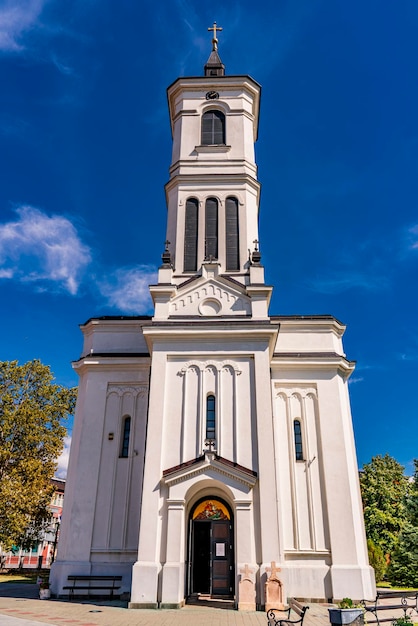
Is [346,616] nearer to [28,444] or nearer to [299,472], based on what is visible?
[299,472]

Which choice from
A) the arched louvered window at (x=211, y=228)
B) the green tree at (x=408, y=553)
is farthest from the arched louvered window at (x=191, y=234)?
the green tree at (x=408, y=553)

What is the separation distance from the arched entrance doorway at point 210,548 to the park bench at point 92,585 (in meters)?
3.13

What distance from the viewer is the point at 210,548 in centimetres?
1866

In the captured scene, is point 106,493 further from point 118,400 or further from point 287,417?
point 287,417

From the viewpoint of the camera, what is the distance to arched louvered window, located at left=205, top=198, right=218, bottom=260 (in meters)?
24.5

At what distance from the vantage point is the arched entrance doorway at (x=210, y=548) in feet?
59.5

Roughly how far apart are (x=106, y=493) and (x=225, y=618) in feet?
27.5

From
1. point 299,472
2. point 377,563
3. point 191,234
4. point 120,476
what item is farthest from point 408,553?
point 191,234

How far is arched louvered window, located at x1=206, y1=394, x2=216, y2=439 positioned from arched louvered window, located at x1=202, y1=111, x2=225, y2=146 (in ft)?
50.7

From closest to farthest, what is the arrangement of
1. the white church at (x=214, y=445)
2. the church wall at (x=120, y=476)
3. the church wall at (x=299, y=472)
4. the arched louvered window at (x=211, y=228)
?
1. the white church at (x=214, y=445)
2. the church wall at (x=299, y=472)
3. the church wall at (x=120, y=476)
4. the arched louvered window at (x=211, y=228)

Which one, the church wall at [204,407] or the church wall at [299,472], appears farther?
the church wall at [299,472]

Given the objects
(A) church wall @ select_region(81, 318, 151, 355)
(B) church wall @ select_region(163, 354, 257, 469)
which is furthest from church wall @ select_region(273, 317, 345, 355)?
(A) church wall @ select_region(81, 318, 151, 355)

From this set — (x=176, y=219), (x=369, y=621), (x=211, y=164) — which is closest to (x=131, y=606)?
(x=369, y=621)

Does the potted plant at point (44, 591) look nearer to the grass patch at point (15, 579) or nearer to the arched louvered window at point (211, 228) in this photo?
the grass patch at point (15, 579)
